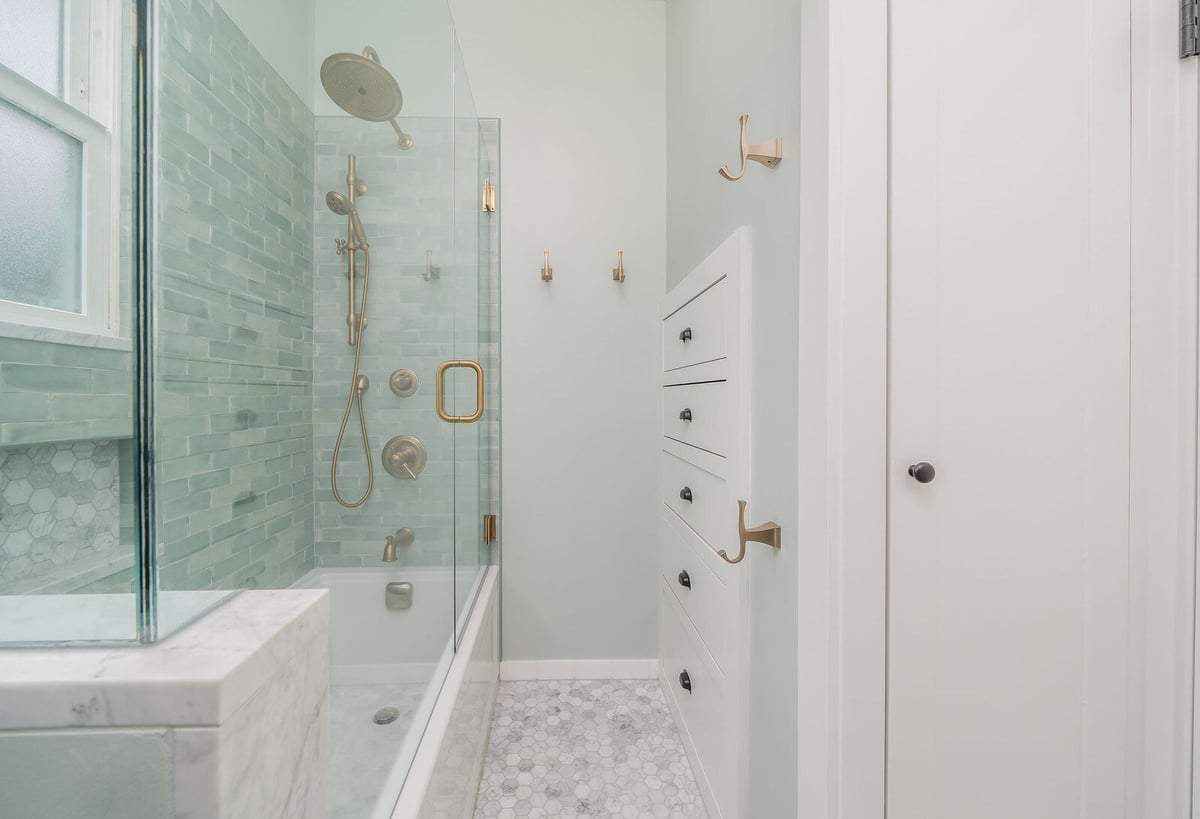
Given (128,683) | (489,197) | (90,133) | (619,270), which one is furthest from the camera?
(619,270)

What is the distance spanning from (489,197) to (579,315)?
553mm

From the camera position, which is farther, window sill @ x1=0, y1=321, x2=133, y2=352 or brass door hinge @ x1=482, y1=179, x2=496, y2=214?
brass door hinge @ x1=482, y1=179, x2=496, y2=214

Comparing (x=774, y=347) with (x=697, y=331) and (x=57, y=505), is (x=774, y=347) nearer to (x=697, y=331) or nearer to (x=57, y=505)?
(x=697, y=331)

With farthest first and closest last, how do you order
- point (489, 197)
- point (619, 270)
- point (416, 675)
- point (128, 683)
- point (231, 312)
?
point (619, 270) → point (489, 197) → point (416, 675) → point (231, 312) → point (128, 683)

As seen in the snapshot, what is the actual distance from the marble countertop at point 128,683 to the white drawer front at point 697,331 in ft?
3.59

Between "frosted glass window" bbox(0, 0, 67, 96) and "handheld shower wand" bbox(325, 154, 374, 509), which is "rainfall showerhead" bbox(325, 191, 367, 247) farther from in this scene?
"frosted glass window" bbox(0, 0, 67, 96)

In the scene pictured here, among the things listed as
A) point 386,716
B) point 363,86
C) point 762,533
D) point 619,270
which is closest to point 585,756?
point 386,716

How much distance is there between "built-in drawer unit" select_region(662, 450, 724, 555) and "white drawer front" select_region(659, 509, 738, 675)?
0.04m

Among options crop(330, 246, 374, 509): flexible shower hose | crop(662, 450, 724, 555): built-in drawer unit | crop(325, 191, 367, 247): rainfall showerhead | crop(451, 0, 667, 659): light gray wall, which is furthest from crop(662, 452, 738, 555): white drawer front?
crop(325, 191, 367, 247): rainfall showerhead

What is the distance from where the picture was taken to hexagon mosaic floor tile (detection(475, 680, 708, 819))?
1365 millimetres

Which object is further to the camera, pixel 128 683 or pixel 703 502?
pixel 703 502

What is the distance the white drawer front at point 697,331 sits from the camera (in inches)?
50.3

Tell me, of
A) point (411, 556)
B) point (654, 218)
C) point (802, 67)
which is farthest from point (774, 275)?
point (654, 218)

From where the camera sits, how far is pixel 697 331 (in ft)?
4.88
